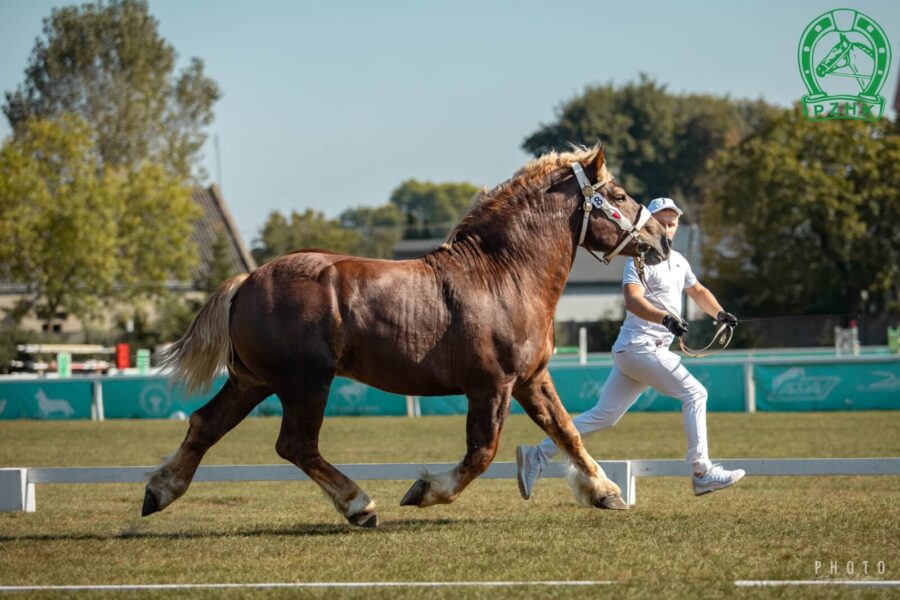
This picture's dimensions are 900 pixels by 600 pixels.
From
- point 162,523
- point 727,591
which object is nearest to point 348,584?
point 727,591

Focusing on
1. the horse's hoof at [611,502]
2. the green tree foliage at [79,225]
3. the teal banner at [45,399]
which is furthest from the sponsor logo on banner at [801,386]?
the green tree foliage at [79,225]

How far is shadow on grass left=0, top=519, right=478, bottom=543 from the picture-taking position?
7730 millimetres

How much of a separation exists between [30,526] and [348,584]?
12.2 feet

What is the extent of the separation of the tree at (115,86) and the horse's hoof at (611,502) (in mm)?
50580

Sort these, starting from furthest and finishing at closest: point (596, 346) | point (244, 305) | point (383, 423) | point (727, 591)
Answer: point (596, 346), point (383, 423), point (244, 305), point (727, 591)

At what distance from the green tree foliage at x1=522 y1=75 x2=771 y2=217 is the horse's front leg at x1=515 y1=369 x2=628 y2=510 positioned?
63.3 metres

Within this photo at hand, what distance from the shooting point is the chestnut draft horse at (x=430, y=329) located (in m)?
7.52

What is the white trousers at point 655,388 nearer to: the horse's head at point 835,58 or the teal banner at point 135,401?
the horse's head at point 835,58

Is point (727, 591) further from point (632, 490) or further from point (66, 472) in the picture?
point (66, 472)

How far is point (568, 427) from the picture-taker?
8070 mm

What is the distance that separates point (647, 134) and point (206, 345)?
223ft

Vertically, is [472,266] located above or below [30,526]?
above

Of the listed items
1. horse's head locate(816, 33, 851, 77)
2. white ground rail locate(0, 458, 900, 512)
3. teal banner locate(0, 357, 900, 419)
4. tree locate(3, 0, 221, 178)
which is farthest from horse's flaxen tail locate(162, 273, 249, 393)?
tree locate(3, 0, 221, 178)

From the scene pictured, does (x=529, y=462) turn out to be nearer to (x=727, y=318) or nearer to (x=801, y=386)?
(x=727, y=318)
